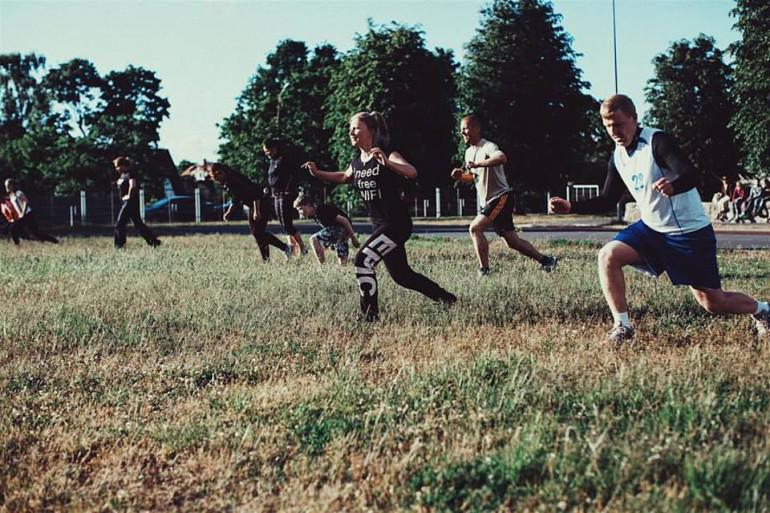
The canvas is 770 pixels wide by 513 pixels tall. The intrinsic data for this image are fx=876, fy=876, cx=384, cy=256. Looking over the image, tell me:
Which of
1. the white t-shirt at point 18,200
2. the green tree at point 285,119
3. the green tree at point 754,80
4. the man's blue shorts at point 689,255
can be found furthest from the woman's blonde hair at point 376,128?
the green tree at point 285,119

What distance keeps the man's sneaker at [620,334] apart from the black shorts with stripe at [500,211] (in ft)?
15.6

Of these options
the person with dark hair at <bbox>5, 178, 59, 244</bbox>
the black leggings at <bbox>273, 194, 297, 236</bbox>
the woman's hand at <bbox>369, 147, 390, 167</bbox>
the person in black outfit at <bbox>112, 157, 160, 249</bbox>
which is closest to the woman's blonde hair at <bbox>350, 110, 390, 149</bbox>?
the woman's hand at <bbox>369, 147, 390, 167</bbox>

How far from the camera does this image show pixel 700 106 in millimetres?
53312

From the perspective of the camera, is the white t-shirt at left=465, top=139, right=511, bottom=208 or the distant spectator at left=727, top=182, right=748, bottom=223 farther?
the distant spectator at left=727, top=182, right=748, bottom=223

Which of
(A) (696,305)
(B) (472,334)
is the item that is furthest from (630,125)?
(A) (696,305)

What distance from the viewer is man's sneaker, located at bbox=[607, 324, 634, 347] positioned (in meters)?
5.75

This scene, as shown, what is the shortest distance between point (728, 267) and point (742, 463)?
884 centimetres

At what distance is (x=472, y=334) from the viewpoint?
6.16 metres

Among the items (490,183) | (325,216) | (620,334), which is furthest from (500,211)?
(620,334)

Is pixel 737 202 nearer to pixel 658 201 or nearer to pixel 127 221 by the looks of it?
pixel 127 221

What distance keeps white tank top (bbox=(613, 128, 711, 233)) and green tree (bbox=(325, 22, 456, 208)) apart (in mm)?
37564

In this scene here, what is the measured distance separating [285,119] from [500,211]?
148 feet

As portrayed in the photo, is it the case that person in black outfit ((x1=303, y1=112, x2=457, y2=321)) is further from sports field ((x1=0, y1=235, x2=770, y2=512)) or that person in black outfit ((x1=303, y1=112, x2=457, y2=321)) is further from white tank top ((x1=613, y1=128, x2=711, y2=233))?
white tank top ((x1=613, y1=128, x2=711, y2=233))

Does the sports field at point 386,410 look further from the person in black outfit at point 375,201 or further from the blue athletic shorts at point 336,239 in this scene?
the blue athletic shorts at point 336,239
